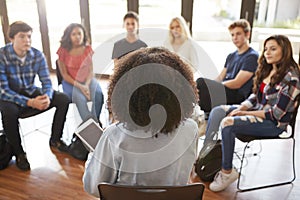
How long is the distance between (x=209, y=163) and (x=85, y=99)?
0.97m

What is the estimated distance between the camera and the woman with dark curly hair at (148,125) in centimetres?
90

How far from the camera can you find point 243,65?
7.97 ft

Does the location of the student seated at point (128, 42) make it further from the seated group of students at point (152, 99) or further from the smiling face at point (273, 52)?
the smiling face at point (273, 52)

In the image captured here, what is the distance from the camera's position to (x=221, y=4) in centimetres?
413

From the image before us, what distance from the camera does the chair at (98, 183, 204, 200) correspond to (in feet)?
3.22

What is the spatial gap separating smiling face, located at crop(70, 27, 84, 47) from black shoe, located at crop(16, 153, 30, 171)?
101 cm

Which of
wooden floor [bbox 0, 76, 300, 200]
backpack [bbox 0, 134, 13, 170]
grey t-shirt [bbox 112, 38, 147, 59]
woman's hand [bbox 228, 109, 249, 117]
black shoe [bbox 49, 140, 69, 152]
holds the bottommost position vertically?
wooden floor [bbox 0, 76, 300, 200]

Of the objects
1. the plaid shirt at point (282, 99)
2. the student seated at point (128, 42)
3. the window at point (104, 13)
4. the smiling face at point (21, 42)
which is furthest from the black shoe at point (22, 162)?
the window at point (104, 13)

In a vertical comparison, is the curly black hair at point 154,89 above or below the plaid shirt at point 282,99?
above

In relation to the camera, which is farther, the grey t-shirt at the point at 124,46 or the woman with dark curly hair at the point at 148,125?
the grey t-shirt at the point at 124,46

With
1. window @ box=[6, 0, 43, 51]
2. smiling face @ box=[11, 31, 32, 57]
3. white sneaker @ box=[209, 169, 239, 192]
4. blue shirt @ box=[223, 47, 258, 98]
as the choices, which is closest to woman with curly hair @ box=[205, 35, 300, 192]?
white sneaker @ box=[209, 169, 239, 192]

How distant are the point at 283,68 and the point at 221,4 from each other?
2.40m

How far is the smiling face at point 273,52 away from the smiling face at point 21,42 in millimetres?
1726

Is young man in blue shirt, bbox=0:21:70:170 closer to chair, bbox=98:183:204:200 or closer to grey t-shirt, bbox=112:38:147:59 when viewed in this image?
grey t-shirt, bbox=112:38:147:59
